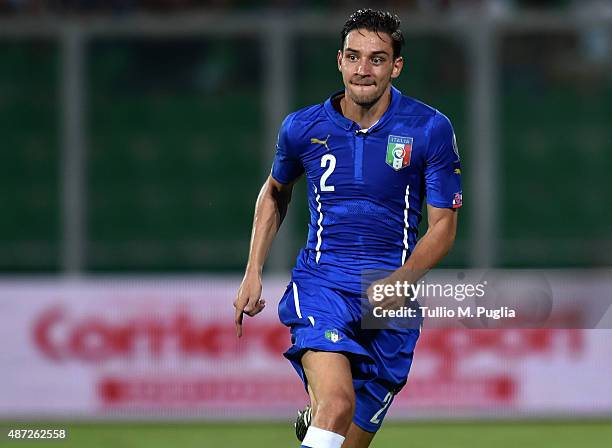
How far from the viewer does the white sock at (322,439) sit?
4691 millimetres

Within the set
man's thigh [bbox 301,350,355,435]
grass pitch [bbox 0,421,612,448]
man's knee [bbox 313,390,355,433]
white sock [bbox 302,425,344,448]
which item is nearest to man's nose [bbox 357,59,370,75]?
man's thigh [bbox 301,350,355,435]

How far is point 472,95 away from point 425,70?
1.77 feet

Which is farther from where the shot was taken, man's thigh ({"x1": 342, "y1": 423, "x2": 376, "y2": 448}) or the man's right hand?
man's thigh ({"x1": 342, "y1": 423, "x2": 376, "y2": 448})

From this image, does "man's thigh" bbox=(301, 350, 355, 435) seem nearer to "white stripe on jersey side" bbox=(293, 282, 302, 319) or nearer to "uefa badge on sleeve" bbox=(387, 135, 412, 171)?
"white stripe on jersey side" bbox=(293, 282, 302, 319)

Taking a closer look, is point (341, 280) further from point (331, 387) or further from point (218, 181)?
point (218, 181)

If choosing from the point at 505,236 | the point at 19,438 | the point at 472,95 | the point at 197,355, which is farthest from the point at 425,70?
the point at 19,438

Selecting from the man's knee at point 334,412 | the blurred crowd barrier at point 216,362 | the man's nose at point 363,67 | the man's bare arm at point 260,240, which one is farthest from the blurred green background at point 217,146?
the man's knee at point 334,412

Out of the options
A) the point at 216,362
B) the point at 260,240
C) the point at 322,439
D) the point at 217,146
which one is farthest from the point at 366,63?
the point at 217,146

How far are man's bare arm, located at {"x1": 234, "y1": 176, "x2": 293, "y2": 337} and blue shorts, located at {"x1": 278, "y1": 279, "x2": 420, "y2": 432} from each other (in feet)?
0.56

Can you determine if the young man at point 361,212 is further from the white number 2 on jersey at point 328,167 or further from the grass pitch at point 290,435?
the grass pitch at point 290,435

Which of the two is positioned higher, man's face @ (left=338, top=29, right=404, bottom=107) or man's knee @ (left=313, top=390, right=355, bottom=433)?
man's face @ (left=338, top=29, right=404, bottom=107)

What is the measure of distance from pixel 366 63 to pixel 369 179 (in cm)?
45

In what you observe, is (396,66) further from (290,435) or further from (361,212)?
(290,435)

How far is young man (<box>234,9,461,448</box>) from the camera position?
16.2 feet
